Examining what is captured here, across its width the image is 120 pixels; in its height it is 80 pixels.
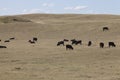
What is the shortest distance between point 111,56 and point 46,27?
37.0m

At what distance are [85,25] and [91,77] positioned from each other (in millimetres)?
43717

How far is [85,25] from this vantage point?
199ft

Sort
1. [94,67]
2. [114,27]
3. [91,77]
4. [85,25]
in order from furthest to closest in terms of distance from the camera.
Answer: [85,25] → [114,27] → [94,67] → [91,77]

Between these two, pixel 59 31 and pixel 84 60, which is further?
pixel 59 31

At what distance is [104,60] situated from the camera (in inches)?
955

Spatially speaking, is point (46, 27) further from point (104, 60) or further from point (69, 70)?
point (69, 70)

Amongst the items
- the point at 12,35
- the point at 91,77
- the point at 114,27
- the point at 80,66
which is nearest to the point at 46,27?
the point at 12,35

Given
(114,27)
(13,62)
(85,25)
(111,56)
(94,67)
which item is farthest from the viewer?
(85,25)

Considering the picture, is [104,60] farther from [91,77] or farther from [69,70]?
[91,77]

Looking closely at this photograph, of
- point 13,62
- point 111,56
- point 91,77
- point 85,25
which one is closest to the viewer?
point 91,77

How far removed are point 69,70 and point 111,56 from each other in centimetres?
724

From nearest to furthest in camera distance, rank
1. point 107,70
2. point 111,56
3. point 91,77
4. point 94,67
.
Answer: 1. point 91,77
2. point 107,70
3. point 94,67
4. point 111,56

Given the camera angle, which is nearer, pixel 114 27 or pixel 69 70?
pixel 69 70

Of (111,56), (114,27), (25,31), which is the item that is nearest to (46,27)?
(25,31)
